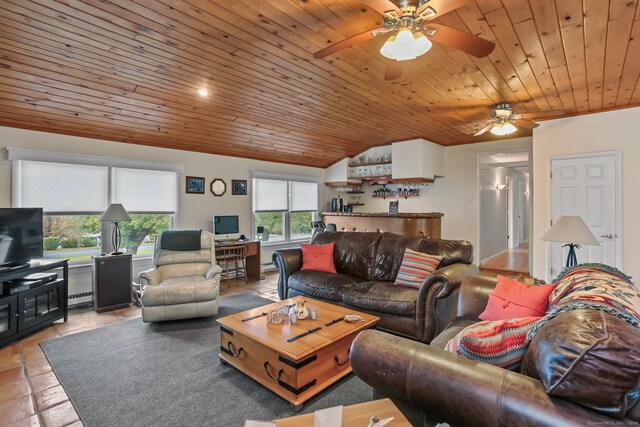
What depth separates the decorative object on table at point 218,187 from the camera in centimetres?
555

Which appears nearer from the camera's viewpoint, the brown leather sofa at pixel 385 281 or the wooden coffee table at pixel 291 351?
the wooden coffee table at pixel 291 351

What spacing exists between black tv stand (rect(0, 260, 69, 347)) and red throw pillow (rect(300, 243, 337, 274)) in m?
2.77

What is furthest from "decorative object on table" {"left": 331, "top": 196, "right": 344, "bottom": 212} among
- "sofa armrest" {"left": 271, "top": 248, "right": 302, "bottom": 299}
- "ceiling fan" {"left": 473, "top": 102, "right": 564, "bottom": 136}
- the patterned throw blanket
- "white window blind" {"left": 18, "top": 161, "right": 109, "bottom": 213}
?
the patterned throw blanket

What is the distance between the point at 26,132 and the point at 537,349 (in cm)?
522

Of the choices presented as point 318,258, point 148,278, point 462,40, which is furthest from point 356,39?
point 148,278

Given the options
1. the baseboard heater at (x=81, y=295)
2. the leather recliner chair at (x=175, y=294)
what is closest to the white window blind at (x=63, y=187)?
the baseboard heater at (x=81, y=295)

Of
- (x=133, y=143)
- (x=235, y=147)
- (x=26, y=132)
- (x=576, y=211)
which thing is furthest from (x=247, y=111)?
(x=576, y=211)

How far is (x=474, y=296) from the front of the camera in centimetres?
239

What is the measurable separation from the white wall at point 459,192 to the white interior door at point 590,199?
1.41 meters

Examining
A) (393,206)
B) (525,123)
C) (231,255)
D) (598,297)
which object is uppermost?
(525,123)

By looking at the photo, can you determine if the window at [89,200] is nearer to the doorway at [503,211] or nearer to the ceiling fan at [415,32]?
the ceiling fan at [415,32]

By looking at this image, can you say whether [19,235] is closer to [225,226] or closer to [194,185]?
[194,185]

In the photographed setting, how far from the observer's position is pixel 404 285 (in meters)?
3.18

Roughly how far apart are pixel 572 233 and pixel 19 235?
5.32 metres
